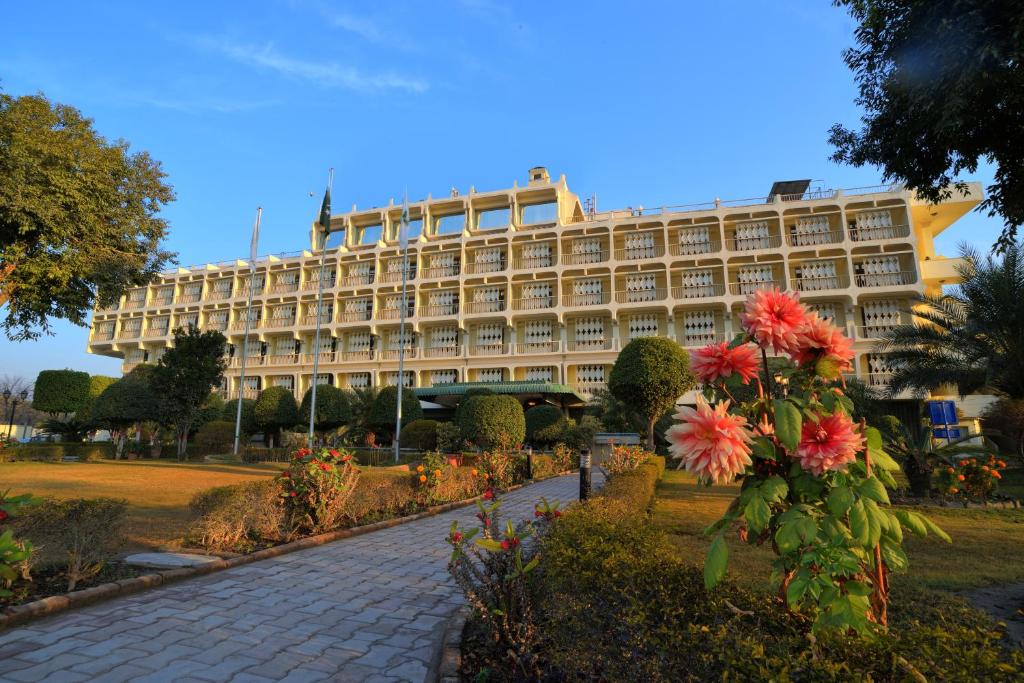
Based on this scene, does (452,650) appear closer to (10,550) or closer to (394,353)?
(10,550)

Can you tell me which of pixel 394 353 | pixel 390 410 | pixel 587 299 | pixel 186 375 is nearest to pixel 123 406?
pixel 186 375

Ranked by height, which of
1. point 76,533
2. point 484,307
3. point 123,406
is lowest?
point 76,533

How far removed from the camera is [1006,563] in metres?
5.61

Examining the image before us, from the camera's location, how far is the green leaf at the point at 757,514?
185 cm

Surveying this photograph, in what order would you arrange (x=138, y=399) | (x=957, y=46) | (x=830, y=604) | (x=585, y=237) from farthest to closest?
(x=585, y=237), (x=138, y=399), (x=957, y=46), (x=830, y=604)

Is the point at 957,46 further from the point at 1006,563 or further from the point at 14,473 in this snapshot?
the point at 14,473

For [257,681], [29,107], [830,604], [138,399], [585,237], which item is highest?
[585,237]

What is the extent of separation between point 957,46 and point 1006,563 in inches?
213

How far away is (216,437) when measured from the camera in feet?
94.3

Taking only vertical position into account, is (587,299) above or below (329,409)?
above

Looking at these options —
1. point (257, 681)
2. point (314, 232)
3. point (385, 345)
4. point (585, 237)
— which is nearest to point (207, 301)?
point (314, 232)

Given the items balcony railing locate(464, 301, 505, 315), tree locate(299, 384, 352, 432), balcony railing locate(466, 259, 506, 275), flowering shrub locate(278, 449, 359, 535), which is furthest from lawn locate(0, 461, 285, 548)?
balcony railing locate(466, 259, 506, 275)

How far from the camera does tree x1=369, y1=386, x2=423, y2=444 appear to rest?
2586 centimetres

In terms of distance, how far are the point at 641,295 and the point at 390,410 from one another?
17.9m
